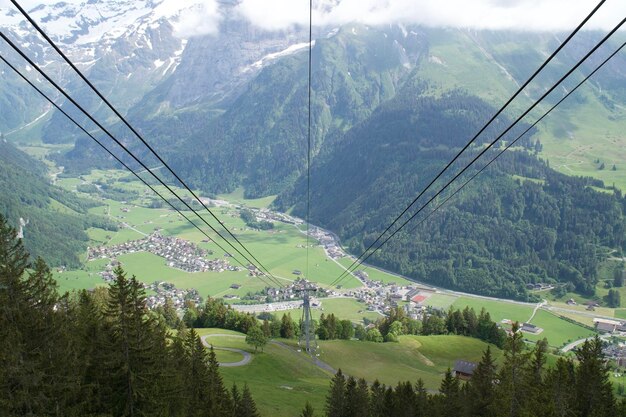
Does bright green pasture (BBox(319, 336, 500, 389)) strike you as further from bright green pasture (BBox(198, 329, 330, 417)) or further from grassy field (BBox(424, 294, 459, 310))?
grassy field (BBox(424, 294, 459, 310))


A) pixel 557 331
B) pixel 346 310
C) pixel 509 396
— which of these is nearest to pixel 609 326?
pixel 557 331

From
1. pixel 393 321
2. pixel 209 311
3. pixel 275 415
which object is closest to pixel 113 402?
pixel 275 415

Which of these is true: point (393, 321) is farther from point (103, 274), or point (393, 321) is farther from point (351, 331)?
point (103, 274)

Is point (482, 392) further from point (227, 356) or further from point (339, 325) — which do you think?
point (339, 325)

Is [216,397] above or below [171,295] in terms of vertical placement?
below

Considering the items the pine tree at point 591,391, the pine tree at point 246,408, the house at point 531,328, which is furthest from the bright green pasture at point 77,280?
the pine tree at point 591,391

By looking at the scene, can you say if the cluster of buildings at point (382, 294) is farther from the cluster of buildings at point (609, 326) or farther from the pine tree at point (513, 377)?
the pine tree at point (513, 377)

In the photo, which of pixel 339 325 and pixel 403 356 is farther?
pixel 339 325
